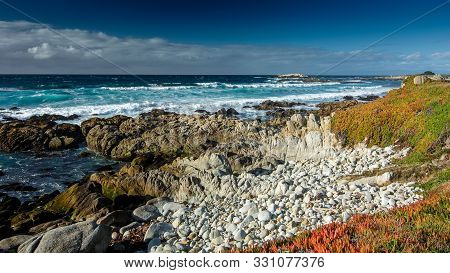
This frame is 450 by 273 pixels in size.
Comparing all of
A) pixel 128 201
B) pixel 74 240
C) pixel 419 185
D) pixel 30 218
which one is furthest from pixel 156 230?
pixel 419 185

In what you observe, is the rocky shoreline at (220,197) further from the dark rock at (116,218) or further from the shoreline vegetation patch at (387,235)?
the shoreline vegetation patch at (387,235)

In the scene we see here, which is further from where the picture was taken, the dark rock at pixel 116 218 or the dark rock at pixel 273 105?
the dark rock at pixel 273 105

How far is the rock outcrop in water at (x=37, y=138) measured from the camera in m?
30.2

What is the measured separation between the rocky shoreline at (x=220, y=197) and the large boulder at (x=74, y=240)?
3cm

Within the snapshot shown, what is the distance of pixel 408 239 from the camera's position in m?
6.59

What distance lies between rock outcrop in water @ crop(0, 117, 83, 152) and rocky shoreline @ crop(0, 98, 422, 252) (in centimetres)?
919

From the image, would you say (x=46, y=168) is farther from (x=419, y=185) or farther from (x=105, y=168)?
(x=419, y=185)

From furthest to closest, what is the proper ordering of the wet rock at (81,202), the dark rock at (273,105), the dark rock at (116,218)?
the dark rock at (273,105), the wet rock at (81,202), the dark rock at (116,218)

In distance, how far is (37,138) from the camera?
31062 mm

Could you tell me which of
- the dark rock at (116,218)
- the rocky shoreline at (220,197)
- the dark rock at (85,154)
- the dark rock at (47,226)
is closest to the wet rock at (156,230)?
the rocky shoreline at (220,197)

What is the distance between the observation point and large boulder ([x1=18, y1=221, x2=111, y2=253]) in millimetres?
10164

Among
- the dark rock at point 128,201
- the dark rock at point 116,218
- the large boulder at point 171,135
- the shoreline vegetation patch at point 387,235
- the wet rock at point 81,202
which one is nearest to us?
the shoreline vegetation patch at point 387,235

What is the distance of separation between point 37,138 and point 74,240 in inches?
927

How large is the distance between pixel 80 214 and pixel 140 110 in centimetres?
3732
